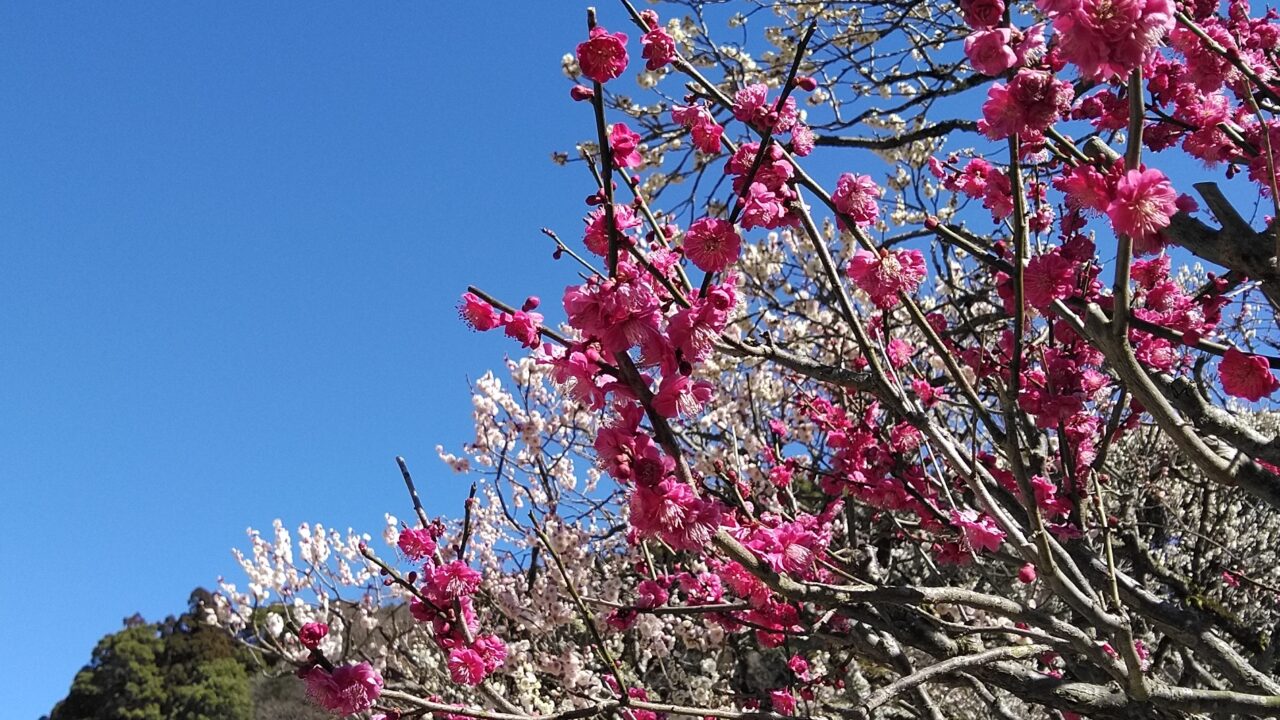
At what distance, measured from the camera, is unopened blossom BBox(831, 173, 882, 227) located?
96.5 inches

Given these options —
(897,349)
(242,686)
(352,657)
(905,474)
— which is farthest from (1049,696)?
(242,686)

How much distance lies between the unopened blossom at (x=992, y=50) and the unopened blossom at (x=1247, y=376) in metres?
1.03

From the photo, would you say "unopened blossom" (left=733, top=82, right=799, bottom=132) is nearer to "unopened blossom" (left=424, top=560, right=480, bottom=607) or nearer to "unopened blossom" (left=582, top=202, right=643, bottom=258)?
"unopened blossom" (left=582, top=202, right=643, bottom=258)

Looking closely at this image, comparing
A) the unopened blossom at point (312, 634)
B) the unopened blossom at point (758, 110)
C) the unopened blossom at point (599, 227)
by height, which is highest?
the unopened blossom at point (758, 110)

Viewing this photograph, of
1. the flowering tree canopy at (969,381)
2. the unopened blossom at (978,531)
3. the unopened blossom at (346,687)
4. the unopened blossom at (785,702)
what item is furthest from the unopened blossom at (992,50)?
the unopened blossom at (785,702)

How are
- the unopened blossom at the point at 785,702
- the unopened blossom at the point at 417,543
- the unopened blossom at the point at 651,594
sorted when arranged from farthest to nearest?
the unopened blossom at the point at 785,702 < the unopened blossom at the point at 651,594 < the unopened blossom at the point at 417,543

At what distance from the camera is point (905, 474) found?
3533 millimetres

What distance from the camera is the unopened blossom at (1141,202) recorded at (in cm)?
187

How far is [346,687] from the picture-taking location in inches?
90.6

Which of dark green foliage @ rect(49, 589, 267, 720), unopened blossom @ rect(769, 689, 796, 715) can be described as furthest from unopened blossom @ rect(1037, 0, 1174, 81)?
dark green foliage @ rect(49, 589, 267, 720)

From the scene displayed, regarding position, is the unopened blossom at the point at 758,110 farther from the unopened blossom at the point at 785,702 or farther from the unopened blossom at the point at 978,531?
the unopened blossom at the point at 785,702

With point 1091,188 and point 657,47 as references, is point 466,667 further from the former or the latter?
point 1091,188

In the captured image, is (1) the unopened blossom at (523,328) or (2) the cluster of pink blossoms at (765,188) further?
(2) the cluster of pink blossoms at (765,188)

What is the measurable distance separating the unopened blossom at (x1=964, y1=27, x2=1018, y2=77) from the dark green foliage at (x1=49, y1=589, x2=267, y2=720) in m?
28.3
